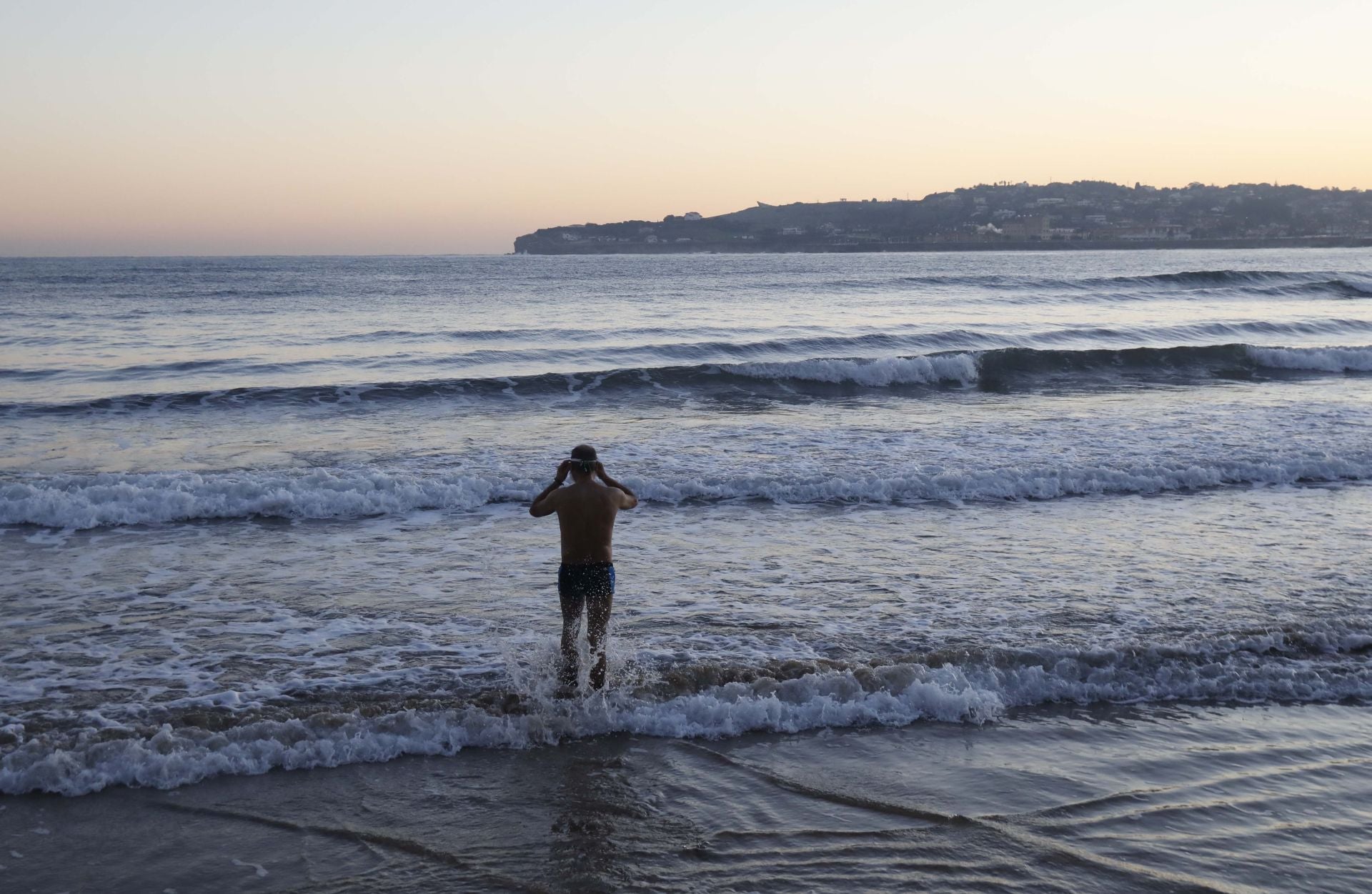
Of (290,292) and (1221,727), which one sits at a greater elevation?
(290,292)

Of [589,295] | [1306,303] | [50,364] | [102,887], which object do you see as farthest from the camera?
[589,295]

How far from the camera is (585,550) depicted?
276 inches

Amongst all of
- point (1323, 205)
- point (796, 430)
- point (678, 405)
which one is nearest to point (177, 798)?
point (796, 430)

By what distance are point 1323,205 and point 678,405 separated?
146 m

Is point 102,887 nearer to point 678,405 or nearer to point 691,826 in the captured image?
point 691,826

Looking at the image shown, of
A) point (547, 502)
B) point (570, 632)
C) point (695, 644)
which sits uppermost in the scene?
point (547, 502)

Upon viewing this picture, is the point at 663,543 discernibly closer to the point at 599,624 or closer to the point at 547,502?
the point at 599,624

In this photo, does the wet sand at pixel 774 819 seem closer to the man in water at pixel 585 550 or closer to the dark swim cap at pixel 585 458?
the man in water at pixel 585 550

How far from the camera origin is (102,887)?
4.91m

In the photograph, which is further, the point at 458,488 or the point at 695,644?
the point at 458,488

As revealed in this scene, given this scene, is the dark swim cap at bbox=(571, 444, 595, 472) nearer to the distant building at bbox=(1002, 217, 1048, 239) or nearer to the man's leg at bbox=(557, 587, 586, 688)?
the man's leg at bbox=(557, 587, 586, 688)

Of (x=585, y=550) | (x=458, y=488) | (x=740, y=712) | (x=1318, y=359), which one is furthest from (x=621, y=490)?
(x=1318, y=359)

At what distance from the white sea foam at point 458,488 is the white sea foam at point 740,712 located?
5.98m

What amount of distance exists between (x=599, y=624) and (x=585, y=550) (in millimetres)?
553
